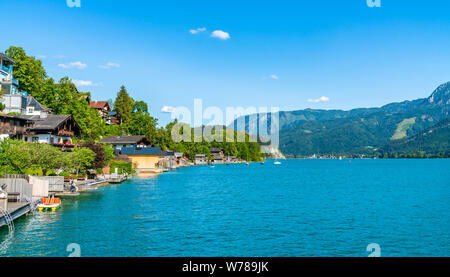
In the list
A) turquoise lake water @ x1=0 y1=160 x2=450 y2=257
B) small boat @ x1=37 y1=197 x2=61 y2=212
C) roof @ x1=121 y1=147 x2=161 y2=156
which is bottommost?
turquoise lake water @ x1=0 y1=160 x2=450 y2=257

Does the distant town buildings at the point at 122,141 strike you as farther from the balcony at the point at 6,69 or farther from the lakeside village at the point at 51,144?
the balcony at the point at 6,69

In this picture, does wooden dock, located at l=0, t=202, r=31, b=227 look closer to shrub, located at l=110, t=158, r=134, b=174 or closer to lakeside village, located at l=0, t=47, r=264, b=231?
lakeside village, located at l=0, t=47, r=264, b=231

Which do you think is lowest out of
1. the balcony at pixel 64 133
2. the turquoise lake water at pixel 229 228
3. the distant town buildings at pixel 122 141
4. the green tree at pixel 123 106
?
the turquoise lake water at pixel 229 228

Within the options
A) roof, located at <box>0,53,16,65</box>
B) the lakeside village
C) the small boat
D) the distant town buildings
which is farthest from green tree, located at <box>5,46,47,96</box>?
the small boat

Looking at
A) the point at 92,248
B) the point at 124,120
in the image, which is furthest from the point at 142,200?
the point at 124,120

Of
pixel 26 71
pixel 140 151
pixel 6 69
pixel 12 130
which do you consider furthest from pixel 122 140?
pixel 12 130

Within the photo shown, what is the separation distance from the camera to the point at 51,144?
62.5m

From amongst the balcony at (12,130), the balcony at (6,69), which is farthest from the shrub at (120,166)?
the balcony at (6,69)

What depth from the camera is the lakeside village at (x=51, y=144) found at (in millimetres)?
36562

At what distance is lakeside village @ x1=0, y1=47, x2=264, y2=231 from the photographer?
36.6 meters

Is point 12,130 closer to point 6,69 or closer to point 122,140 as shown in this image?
point 6,69

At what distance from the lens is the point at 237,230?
2945 cm
